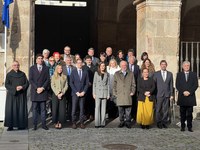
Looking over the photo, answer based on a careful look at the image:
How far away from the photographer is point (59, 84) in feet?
35.9

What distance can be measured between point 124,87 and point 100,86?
58 centimetres

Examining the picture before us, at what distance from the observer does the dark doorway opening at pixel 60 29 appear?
23.1 m

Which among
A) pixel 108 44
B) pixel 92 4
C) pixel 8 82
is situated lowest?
pixel 8 82

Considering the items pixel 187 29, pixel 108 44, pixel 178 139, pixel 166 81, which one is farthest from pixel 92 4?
pixel 178 139

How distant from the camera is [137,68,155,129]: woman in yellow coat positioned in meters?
11.2

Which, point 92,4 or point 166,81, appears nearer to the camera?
point 166,81

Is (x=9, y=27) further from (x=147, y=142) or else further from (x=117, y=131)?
(x=147, y=142)

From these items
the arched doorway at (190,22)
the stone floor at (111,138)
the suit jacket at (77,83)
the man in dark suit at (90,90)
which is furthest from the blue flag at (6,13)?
the arched doorway at (190,22)

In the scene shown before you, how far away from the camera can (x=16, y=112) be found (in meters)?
10.8

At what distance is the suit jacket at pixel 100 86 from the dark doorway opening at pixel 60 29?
11.8 meters

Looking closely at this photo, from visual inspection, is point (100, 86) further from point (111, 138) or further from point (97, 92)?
point (111, 138)

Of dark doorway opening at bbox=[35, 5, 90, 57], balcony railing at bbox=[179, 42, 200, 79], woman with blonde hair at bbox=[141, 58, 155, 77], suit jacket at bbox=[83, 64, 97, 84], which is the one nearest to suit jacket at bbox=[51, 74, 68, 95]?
suit jacket at bbox=[83, 64, 97, 84]

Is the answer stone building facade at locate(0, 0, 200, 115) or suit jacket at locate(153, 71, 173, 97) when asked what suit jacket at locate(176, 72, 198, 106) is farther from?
stone building facade at locate(0, 0, 200, 115)

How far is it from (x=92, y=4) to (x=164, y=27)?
824cm
